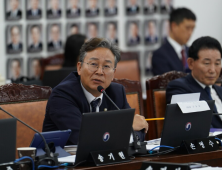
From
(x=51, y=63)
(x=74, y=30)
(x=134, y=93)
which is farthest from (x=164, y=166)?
(x=74, y=30)

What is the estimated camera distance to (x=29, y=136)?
102 inches

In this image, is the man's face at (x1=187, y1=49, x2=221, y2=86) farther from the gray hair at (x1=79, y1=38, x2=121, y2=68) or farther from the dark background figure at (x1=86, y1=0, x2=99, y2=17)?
the dark background figure at (x1=86, y1=0, x2=99, y2=17)

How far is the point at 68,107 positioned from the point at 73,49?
7.26 ft

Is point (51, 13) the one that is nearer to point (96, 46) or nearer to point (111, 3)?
point (111, 3)

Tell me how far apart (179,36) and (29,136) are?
266 cm

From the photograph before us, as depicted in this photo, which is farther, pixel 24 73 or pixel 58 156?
pixel 24 73

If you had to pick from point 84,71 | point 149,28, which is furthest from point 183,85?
point 149,28

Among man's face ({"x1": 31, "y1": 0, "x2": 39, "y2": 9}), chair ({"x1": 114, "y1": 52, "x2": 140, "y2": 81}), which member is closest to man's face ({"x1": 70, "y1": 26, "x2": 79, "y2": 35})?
man's face ({"x1": 31, "y1": 0, "x2": 39, "y2": 9})

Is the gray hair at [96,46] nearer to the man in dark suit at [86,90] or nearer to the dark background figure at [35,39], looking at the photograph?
the man in dark suit at [86,90]

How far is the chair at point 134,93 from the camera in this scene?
9.80ft

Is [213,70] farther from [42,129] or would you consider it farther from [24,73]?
[24,73]

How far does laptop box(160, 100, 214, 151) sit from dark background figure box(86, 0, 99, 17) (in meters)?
3.42

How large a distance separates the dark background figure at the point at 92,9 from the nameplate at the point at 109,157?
3698 millimetres

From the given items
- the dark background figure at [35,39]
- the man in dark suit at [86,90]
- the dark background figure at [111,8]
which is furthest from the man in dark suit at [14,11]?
the man in dark suit at [86,90]
